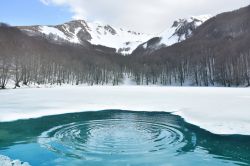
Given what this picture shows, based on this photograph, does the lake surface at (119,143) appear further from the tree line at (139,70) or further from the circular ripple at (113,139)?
the tree line at (139,70)

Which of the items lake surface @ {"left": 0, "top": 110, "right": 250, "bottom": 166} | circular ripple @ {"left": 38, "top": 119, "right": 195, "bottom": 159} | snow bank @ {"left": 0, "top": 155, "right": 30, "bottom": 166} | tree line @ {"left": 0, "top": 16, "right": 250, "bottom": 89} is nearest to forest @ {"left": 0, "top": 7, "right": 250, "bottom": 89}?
tree line @ {"left": 0, "top": 16, "right": 250, "bottom": 89}

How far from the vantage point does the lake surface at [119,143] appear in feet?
38.7

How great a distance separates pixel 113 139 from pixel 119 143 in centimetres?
91

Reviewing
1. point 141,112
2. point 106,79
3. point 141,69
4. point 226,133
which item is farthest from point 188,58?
point 226,133

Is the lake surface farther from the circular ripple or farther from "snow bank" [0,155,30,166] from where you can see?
"snow bank" [0,155,30,166]

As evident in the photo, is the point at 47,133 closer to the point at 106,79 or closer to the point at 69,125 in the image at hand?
the point at 69,125

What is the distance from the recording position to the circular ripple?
512 inches

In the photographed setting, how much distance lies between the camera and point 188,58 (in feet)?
460

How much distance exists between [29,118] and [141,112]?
31.0 feet

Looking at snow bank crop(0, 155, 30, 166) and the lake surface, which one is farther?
the lake surface

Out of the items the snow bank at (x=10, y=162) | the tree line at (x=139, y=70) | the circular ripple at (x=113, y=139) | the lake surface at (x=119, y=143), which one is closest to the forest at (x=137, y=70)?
the tree line at (x=139, y=70)

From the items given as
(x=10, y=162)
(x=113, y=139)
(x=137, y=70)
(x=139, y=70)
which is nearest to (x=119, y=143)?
(x=113, y=139)

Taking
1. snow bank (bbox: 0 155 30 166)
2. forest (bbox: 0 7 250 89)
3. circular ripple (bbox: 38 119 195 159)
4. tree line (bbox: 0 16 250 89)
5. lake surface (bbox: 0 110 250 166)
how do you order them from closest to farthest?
snow bank (bbox: 0 155 30 166) → lake surface (bbox: 0 110 250 166) → circular ripple (bbox: 38 119 195 159) → tree line (bbox: 0 16 250 89) → forest (bbox: 0 7 250 89)

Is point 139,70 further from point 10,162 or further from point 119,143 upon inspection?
point 10,162
